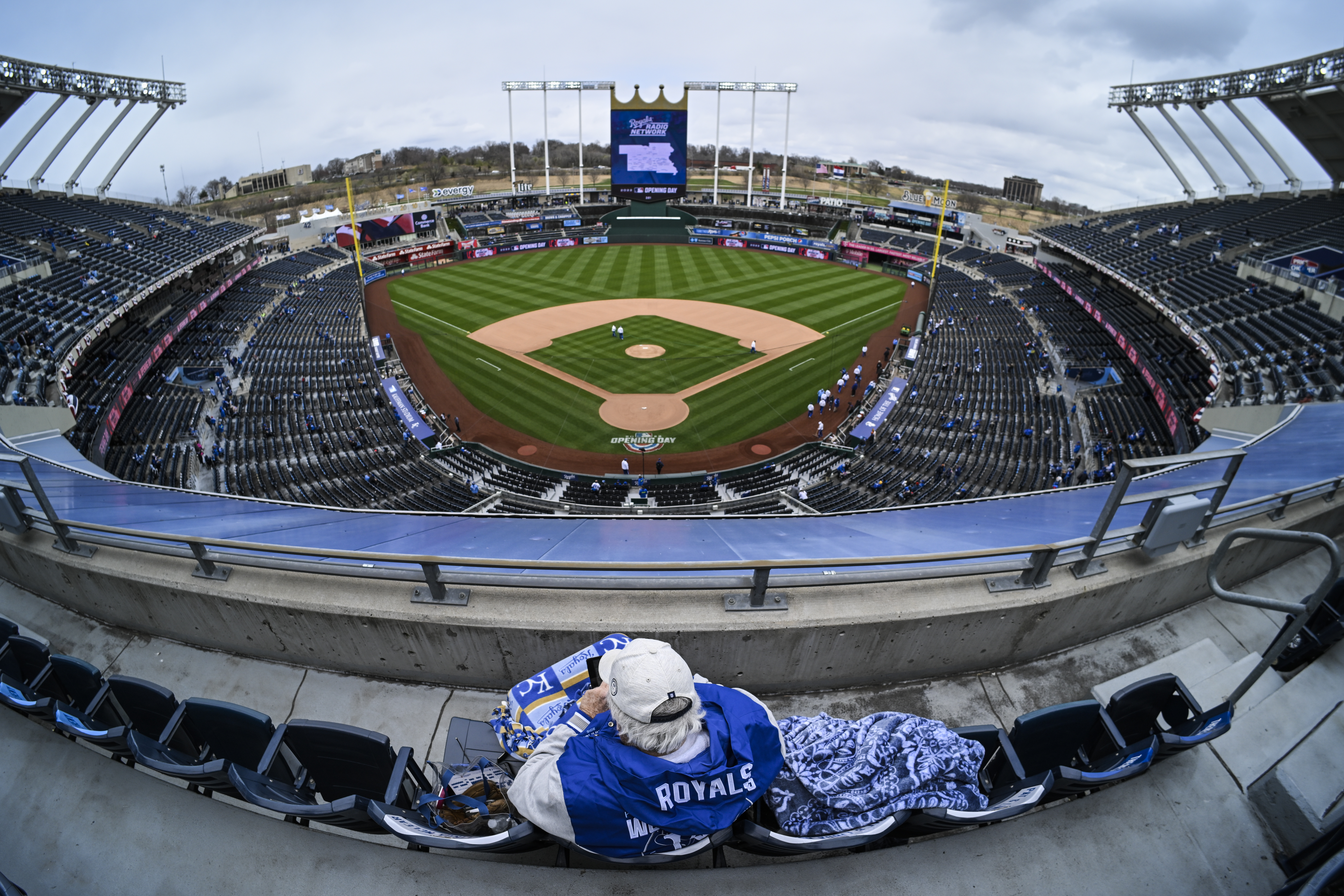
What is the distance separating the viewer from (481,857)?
144 inches

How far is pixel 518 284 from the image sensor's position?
52156 millimetres

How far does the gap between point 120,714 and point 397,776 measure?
2.46m

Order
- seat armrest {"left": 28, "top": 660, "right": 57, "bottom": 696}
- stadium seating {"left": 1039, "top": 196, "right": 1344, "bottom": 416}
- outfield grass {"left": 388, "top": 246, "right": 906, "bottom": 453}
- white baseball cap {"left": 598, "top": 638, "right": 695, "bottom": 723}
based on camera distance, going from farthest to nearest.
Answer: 1. outfield grass {"left": 388, "top": 246, "right": 906, "bottom": 453}
2. stadium seating {"left": 1039, "top": 196, "right": 1344, "bottom": 416}
3. seat armrest {"left": 28, "top": 660, "right": 57, "bottom": 696}
4. white baseball cap {"left": 598, "top": 638, "right": 695, "bottom": 723}

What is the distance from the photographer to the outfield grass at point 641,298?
1182 inches

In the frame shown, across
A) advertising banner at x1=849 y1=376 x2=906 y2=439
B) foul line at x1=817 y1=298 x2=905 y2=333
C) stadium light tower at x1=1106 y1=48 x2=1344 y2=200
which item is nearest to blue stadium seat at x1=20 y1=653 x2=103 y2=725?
advertising banner at x1=849 y1=376 x2=906 y2=439

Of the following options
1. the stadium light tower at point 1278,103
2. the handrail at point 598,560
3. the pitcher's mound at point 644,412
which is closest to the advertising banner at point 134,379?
the pitcher's mound at point 644,412

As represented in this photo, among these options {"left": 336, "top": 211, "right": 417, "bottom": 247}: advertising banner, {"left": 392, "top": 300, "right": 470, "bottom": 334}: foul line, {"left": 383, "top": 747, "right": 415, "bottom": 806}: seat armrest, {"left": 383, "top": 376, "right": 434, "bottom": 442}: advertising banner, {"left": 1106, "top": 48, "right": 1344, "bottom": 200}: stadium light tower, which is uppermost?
{"left": 1106, "top": 48, "right": 1344, "bottom": 200}: stadium light tower

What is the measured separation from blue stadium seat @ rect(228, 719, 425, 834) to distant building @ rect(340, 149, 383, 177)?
127 meters

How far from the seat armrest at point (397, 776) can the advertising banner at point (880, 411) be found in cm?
2491

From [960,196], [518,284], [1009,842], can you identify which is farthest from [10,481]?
[960,196]

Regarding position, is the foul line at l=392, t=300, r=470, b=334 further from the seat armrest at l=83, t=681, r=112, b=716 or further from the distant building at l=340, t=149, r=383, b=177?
the distant building at l=340, t=149, r=383, b=177

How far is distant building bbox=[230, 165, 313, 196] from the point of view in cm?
9962

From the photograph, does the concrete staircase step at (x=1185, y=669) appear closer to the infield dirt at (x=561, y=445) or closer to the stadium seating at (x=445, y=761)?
the stadium seating at (x=445, y=761)

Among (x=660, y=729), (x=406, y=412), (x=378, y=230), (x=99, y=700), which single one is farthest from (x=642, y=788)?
(x=378, y=230)
